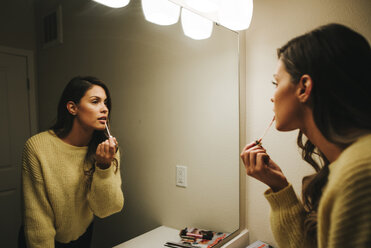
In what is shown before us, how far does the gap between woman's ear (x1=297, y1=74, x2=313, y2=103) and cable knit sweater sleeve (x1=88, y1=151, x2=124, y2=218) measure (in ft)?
1.81

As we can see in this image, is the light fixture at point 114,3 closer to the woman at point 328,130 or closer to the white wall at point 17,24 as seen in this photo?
the white wall at point 17,24

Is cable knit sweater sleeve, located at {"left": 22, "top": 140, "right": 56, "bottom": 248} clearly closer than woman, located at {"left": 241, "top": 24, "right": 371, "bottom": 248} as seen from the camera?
No

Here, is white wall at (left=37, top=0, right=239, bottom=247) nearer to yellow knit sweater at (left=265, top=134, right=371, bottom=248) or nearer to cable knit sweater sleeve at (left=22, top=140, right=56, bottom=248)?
cable knit sweater sleeve at (left=22, top=140, right=56, bottom=248)

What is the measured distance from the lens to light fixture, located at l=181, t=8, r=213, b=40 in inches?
41.8

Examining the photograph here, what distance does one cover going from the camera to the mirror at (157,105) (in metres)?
0.64

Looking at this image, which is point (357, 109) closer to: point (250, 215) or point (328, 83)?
point (328, 83)

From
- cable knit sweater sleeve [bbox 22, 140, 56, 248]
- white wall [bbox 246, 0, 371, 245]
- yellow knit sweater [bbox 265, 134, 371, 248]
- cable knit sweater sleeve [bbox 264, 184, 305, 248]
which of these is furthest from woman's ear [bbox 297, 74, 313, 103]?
cable knit sweater sleeve [bbox 22, 140, 56, 248]

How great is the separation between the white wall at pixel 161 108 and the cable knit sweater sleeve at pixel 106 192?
0.03m

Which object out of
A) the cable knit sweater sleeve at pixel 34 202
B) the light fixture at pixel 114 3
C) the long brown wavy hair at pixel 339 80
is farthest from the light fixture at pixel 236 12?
the cable knit sweater sleeve at pixel 34 202

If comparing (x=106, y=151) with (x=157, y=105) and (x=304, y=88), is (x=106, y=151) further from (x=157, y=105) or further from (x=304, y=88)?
(x=304, y=88)

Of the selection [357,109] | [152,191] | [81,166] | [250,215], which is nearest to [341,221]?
[357,109]

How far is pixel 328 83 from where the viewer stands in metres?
0.51

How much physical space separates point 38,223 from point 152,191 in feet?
1.58

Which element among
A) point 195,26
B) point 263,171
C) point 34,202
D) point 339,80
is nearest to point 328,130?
point 339,80
